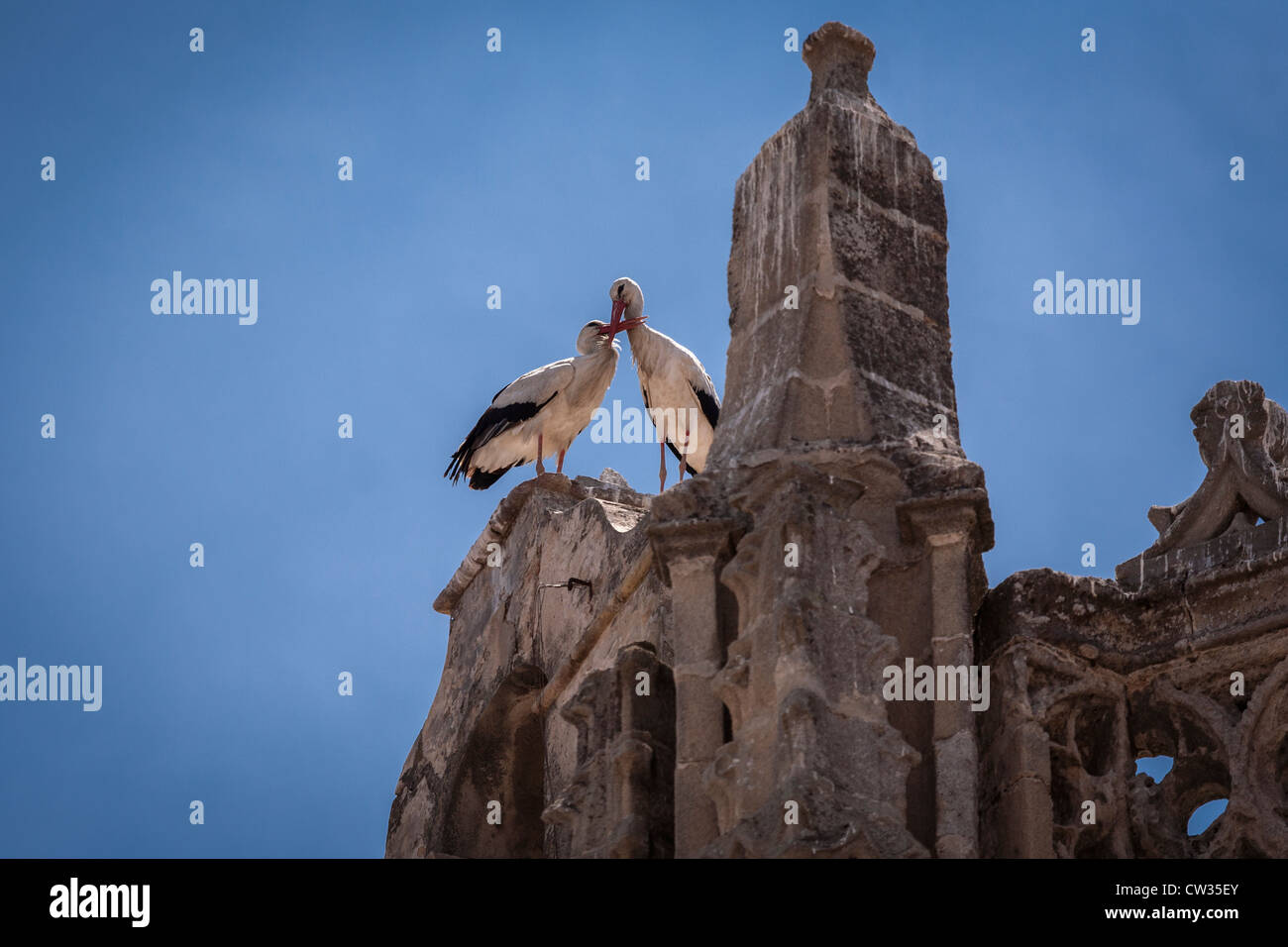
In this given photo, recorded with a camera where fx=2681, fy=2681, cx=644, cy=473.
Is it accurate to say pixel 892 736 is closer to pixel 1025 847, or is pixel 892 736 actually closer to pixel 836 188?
pixel 1025 847

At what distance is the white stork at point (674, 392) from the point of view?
1642 cm

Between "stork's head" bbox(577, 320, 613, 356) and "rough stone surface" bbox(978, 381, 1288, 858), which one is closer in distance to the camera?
"rough stone surface" bbox(978, 381, 1288, 858)

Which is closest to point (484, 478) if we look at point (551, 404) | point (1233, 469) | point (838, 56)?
point (551, 404)

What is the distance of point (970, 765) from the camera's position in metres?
7.67

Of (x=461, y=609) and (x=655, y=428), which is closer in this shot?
(x=461, y=609)

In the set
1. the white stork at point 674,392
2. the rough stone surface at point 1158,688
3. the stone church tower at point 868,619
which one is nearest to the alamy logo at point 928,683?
the stone church tower at point 868,619

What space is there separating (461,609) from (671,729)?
4359 millimetres

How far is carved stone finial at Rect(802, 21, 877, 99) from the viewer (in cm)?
934
